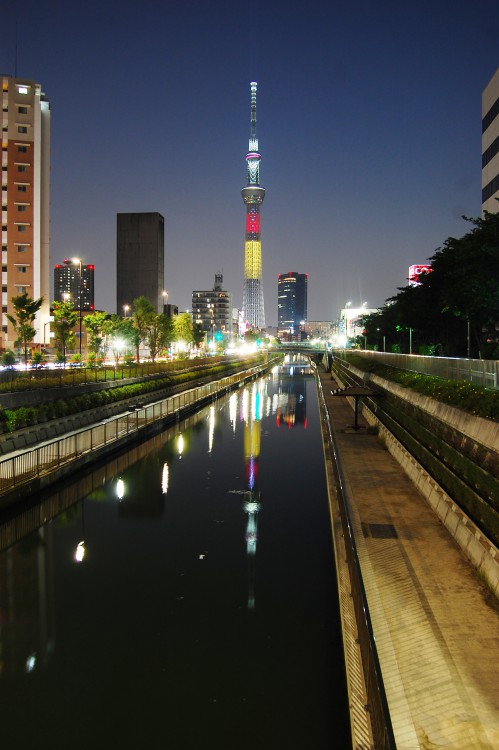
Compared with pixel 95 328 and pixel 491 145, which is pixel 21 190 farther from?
pixel 491 145

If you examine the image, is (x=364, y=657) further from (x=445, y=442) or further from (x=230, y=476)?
(x=230, y=476)

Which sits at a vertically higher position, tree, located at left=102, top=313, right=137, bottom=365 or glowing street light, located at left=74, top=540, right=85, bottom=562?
tree, located at left=102, top=313, right=137, bottom=365

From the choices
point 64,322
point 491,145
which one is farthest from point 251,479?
point 491,145

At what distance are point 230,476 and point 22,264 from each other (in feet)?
241

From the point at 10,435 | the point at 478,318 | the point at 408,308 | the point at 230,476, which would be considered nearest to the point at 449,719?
the point at 230,476

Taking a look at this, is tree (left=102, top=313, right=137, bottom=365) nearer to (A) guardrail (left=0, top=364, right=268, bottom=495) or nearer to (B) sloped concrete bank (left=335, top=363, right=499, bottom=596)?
(A) guardrail (left=0, top=364, right=268, bottom=495)

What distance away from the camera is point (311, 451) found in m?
28.7

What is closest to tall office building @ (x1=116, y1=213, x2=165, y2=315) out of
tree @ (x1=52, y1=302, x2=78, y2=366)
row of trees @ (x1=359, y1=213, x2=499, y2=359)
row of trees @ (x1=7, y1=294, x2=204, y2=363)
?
row of trees @ (x1=7, y1=294, x2=204, y2=363)

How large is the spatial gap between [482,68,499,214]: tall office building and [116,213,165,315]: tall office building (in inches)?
4318

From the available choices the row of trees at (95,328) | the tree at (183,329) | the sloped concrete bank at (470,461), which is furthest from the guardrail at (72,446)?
the tree at (183,329)

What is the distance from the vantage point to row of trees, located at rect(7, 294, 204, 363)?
60594 millimetres

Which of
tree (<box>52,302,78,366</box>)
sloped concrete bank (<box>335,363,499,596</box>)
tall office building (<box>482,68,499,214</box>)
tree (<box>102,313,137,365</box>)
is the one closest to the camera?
sloped concrete bank (<box>335,363,499,596</box>)

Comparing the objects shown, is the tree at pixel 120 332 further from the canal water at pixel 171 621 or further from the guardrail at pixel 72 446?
the canal water at pixel 171 621

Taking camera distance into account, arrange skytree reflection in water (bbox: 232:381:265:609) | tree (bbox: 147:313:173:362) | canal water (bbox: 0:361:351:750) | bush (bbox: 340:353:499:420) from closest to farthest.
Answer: canal water (bbox: 0:361:351:750) < bush (bbox: 340:353:499:420) < skytree reflection in water (bbox: 232:381:265:609) < tree (bbox: 147:313:173:362)
